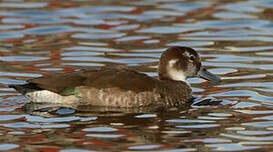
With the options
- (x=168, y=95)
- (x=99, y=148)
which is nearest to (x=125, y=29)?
(x=168, y=95)

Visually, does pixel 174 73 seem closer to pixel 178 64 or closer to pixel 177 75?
pixel 177 75

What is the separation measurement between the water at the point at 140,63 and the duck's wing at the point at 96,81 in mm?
321

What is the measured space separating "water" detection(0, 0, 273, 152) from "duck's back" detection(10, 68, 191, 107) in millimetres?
159

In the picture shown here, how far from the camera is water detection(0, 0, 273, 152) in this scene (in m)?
8.49

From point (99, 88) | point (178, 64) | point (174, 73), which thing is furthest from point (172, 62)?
point (99, 88)

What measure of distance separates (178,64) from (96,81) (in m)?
1.54

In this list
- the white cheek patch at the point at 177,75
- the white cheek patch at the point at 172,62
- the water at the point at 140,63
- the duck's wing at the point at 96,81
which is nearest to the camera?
the water at the point at 140,63

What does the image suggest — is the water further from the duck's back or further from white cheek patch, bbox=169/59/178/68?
white cheek patch, bbox=169/59/178/68

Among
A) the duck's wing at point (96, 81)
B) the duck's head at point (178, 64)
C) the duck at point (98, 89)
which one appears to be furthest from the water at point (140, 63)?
the duck's head at point (178, 64)

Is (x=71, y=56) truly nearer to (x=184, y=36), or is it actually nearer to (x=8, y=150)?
(x=184, y=36)

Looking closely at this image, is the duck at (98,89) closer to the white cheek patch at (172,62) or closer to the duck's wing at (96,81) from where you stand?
the duck's wing at (96,81)

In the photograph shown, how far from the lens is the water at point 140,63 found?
849 cm

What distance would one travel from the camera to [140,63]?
1351cm

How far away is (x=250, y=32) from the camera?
1609 cm
